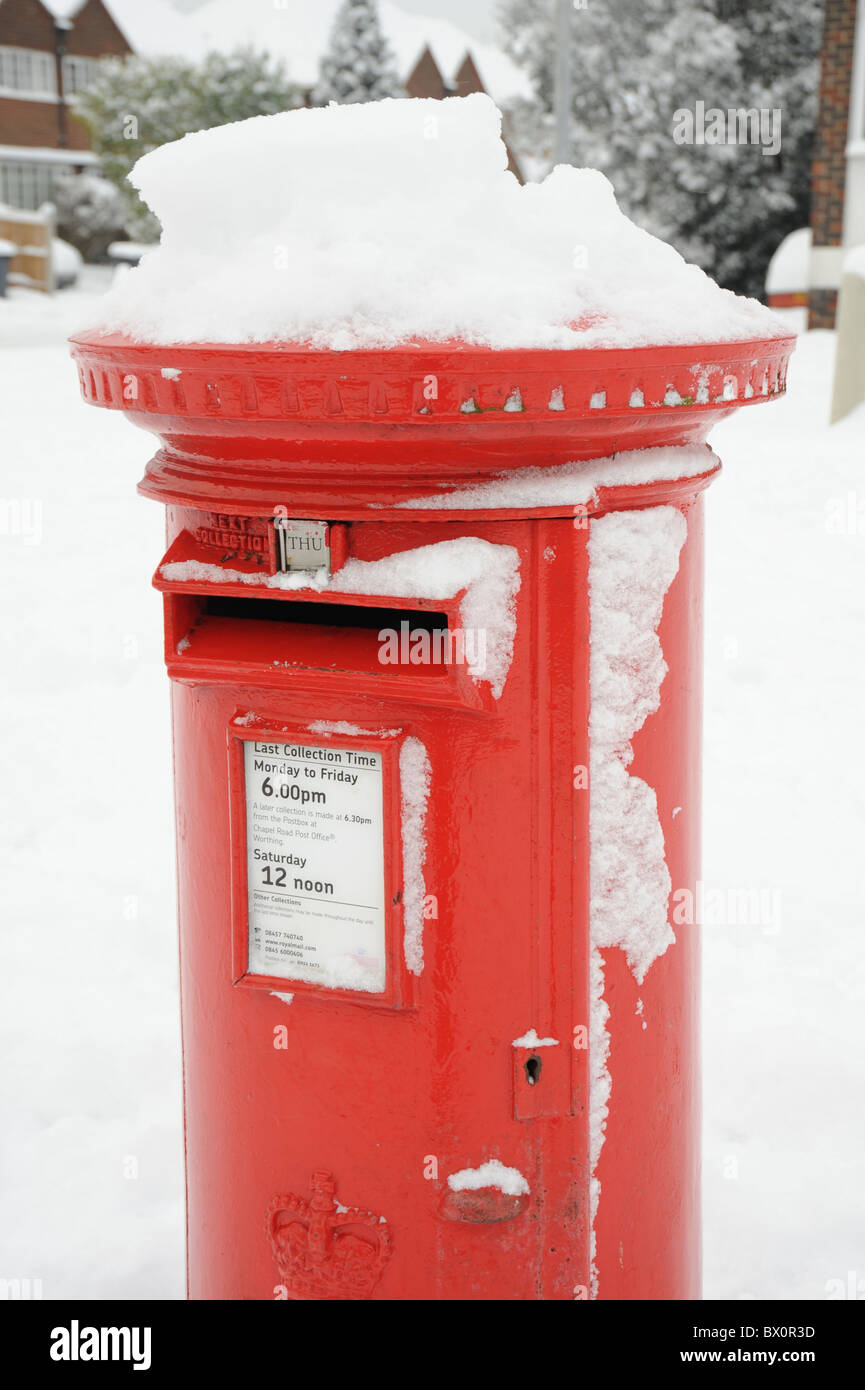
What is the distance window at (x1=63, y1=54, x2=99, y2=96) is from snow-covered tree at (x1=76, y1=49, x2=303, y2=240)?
372 inches

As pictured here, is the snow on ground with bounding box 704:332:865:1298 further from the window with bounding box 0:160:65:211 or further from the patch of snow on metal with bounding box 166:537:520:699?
the window with bounding box 0:160:65:211

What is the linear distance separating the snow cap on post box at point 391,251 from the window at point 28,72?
37919 mm

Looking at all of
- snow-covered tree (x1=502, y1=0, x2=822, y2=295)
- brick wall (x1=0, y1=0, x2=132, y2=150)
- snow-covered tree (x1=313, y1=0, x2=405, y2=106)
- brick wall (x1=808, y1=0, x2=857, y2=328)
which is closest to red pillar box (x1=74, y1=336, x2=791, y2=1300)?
brick wall (x1=808, y1=0, x2=857, y2=328)

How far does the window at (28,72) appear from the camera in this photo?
114ft

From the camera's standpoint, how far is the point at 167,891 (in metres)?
3.83

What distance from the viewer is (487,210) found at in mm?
1504

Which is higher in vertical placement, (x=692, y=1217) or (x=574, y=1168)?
(x=574, y=1168)

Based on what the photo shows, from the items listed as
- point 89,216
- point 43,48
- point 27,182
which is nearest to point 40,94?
point 43,48

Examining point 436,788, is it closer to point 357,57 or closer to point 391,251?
point 391,251

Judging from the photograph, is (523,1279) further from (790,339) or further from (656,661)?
(790,339)

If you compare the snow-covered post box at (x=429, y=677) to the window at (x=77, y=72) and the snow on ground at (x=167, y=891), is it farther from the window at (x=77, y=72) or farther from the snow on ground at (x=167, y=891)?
the window at (x=77, y=72)

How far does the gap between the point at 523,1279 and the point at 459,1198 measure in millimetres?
148

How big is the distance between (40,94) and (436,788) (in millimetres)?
38734
